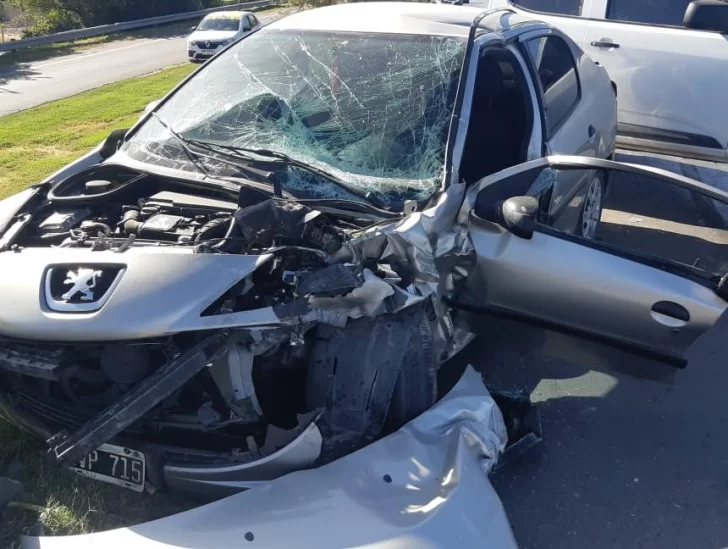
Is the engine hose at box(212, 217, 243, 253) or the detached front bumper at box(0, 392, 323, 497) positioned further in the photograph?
the engine hose at box(212, 217, 243, 253)

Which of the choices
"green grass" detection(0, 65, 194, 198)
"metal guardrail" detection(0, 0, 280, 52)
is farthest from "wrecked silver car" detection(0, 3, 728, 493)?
"metal guardrail" detection(0, 0, 280, 52)

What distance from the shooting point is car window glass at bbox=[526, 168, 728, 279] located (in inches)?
143

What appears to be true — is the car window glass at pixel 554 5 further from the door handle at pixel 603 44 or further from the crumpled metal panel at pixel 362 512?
the crumpled metal panel at pixel 362 512

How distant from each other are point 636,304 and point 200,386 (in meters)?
1.87

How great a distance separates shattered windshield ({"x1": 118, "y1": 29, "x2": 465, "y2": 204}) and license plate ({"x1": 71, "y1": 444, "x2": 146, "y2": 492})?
1.34 m

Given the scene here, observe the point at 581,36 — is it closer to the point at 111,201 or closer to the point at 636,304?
the point at 636,304

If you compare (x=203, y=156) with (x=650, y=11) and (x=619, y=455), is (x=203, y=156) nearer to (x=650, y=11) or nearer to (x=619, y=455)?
(x=619, y=455)

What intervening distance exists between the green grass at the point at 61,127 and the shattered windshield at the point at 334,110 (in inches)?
162

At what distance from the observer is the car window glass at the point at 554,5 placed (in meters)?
6.98

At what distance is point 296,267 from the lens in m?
2.84

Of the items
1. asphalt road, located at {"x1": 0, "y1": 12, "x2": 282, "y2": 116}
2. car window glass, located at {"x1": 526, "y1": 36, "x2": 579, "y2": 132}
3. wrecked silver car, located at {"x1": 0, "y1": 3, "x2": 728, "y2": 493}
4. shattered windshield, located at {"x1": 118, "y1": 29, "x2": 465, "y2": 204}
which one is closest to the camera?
wrecked silver car, located at {"x1": 0, "y1": 3, "x2": 728, "y2": 493}

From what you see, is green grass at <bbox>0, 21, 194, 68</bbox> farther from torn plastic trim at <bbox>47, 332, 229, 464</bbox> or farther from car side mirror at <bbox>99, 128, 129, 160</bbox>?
torn plastic trim at <bbox>47, 332, 229, 464</bbox>

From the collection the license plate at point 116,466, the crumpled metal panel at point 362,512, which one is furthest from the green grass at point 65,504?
the crumpled metal panel at point 362,512

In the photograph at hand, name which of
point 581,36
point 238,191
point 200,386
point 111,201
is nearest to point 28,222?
point 111,201
